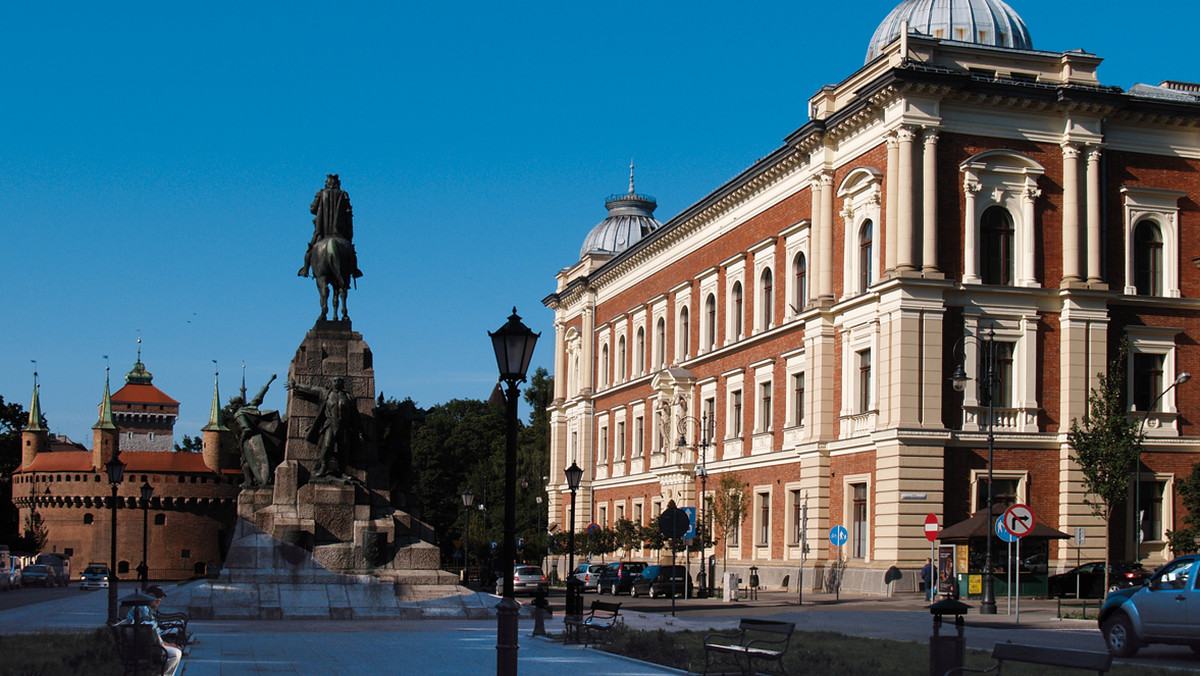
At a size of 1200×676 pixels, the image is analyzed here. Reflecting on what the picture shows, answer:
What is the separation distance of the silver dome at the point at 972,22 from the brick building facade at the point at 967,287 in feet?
0.26

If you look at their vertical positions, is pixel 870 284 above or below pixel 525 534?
above

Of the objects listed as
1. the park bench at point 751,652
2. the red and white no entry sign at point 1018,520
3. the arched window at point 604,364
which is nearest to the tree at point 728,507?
the arched window at point 604,364

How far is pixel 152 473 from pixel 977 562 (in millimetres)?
80209

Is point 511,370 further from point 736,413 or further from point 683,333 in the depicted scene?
point 683,333

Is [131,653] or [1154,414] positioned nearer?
[131,653]

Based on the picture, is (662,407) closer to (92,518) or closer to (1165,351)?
(1165,351)

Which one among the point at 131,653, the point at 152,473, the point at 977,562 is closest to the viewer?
the point at 131,653

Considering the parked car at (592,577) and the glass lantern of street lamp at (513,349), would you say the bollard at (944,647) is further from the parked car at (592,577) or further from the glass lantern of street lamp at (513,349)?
the parked car at (592,577)

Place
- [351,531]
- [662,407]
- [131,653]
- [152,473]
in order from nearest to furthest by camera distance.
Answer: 1. [131,653]
2. [351,531]
3. [662,407]
4. [152,473]

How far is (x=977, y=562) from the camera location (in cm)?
4153

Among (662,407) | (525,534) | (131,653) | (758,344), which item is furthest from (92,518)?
(131,653)

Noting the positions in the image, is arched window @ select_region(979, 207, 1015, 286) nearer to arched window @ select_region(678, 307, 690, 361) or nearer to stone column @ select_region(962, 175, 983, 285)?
stone column @ select_region(962, 175, 983, 285)

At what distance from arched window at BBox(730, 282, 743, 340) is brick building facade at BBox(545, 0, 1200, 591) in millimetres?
5080

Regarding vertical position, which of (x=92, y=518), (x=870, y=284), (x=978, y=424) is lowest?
(x=92, y=518)
